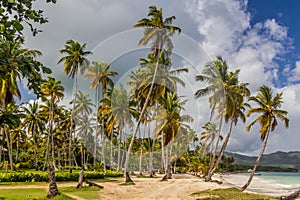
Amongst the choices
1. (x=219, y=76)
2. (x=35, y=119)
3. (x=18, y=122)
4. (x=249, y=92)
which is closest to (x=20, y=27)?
(x=18, y=122)

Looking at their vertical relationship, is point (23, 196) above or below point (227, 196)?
above

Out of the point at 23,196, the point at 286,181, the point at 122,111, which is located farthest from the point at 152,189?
the point at 286,181

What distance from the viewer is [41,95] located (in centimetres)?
302

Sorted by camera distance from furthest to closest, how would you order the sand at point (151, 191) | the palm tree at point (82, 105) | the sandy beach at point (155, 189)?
1. the palm tree at point (82, 105)
2. the sandy beach at point (155, 189)
3. the sand at point (151, 191)

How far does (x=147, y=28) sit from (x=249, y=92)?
14.3 meters

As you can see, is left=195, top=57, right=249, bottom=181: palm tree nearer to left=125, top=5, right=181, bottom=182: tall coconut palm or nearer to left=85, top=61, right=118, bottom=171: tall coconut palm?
left=125, top=5, right=181, bottom=182: tall coconut palm

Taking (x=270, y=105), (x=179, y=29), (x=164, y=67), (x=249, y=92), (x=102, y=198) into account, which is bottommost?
(x=102, y=198)

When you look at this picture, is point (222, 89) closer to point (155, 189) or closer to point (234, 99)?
point (234, 99)

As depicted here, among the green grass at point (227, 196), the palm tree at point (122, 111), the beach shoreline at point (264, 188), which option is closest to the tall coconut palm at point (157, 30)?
the palm tree at point (122, 111)

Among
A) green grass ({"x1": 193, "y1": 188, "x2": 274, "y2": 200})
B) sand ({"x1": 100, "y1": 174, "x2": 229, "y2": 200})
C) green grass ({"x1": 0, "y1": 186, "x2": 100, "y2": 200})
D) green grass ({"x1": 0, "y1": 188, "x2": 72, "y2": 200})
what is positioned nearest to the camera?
green grass ({"x1": 0, "y1": 188, "x2": 72, "y2": 200})

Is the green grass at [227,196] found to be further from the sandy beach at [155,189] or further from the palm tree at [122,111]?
the palm tree at [122,111]

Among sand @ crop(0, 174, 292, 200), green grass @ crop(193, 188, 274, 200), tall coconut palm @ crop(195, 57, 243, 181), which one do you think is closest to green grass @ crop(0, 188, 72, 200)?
sand @ crop(0, 174, 292, 200)

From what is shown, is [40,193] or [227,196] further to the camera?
[227,196]

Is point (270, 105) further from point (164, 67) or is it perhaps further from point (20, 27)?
point (20, 27)
